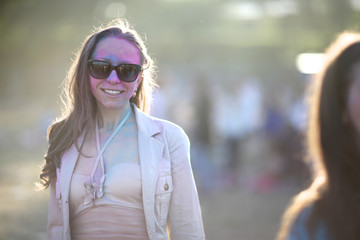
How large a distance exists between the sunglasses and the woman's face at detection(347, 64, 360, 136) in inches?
58.1

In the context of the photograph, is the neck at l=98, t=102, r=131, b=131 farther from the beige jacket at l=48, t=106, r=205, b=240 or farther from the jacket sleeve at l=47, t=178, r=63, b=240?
the jacket sleeve at l=47, t=178, r=63, b=240

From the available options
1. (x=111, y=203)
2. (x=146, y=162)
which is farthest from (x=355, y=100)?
(x=111, y=203)

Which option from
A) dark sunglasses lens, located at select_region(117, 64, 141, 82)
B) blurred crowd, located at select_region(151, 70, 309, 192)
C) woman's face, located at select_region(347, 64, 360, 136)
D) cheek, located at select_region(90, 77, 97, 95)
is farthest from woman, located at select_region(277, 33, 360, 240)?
blurred crowd, located at select_region(151, 70, 309, 192)

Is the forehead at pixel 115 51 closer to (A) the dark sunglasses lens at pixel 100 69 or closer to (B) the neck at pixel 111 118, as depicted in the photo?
(A) the dark sunglasses lens at pixel 100 69

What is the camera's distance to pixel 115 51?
3287 mm

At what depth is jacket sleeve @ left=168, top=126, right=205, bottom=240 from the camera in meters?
3.21

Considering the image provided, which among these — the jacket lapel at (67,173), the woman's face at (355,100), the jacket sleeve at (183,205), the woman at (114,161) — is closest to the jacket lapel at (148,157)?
the woman at (114,161)

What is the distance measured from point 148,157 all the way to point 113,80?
0.45 meters

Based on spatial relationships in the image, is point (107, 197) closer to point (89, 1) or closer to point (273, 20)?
point (89, 1)

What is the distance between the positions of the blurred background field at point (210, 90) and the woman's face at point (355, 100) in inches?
54.2

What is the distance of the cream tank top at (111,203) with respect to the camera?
10.0ft

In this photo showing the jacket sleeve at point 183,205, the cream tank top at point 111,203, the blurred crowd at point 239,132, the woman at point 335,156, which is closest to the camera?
the woman at point 335,156

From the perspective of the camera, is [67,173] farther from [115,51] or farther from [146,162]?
[115,51]

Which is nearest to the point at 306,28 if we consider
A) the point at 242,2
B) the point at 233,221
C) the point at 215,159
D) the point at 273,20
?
the point at 273,20
